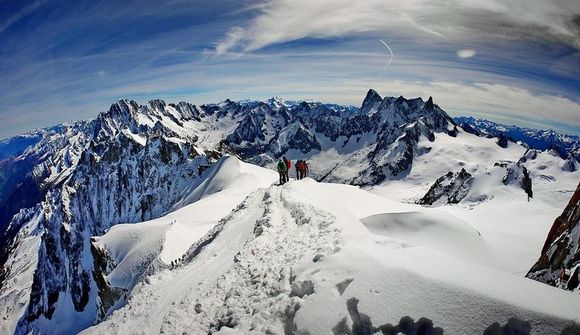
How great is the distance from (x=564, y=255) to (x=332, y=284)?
8035mm

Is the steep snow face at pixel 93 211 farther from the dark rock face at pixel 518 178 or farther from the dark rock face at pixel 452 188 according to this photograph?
the dark rock face at pixel 518 178

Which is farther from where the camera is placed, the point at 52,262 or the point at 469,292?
the point at 52,262

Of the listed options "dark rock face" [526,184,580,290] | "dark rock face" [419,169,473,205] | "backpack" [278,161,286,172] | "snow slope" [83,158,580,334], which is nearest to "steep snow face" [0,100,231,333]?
"backpack" [278,161,286,172]

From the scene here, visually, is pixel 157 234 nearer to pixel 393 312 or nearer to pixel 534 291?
pixel 393 312

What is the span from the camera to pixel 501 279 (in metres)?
7.79

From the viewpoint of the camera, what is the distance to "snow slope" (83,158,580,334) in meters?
7.23

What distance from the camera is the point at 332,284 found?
950 centimetres

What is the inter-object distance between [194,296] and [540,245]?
23589 mm

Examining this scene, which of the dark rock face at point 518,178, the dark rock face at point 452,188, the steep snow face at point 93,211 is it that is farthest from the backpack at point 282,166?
the steep snow face at point 93,211

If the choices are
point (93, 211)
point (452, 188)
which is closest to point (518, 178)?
point (452, 188)

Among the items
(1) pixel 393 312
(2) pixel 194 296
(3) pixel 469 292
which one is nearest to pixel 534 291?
(3) pixel 469 292

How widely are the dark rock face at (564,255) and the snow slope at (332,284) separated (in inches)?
80.4

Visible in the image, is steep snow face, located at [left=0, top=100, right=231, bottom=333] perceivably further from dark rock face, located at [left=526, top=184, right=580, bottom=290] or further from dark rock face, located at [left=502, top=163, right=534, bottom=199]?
dark rock face, located at [left=526, top=184, right=580, bottom=290]

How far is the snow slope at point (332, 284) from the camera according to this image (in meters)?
7.23
